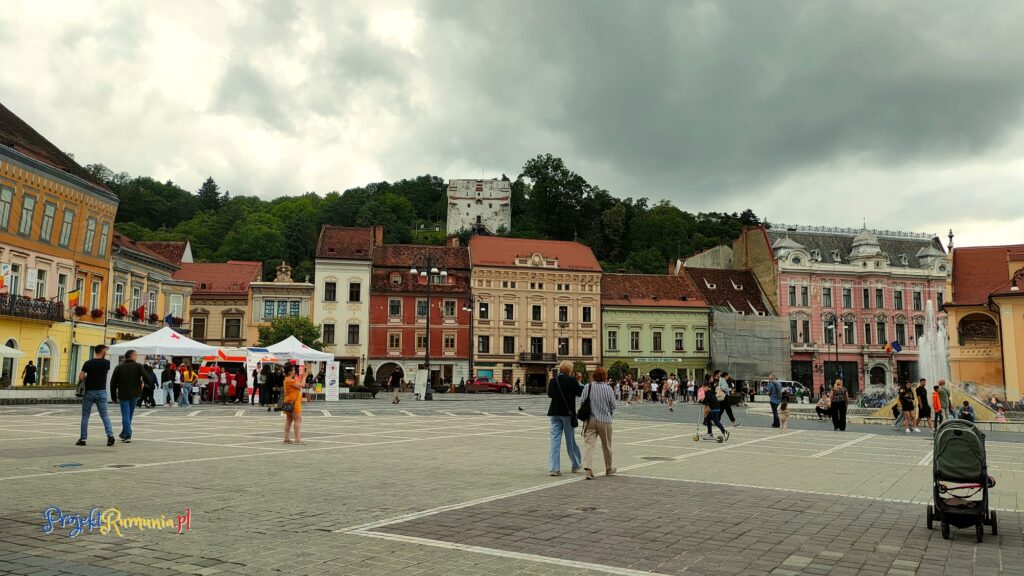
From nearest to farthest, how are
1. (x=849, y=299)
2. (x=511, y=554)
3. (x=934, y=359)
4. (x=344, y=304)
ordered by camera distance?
(x=511, y=554)
(x=934, y=359)
(x=344, y=304)
(x=849, y=299)

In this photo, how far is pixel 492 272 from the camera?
69.2 m

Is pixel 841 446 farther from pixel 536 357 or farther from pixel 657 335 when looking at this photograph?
pixel 657 335

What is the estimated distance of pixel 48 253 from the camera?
38.6m

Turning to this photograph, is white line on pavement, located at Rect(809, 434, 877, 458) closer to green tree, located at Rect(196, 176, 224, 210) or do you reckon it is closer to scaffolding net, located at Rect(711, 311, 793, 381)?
scaffolding net, located at Rect(711, 311, 793, 381)

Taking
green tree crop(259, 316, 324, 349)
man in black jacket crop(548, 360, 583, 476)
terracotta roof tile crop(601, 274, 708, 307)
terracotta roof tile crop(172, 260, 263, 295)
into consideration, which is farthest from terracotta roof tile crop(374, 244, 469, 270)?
man in black jacket crop(548, 360, 583, 476)

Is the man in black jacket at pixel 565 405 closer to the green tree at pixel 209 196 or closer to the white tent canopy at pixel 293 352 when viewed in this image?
the white tent canopy at pixel 293 352

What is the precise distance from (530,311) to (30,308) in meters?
41.8

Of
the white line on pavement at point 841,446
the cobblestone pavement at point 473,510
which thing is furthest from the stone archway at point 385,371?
the cobblestone pavement at point 473,510

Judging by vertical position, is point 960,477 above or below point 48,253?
below

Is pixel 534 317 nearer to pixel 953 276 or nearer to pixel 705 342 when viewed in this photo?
pixel 705 342

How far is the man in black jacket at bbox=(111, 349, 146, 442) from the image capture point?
579 inches

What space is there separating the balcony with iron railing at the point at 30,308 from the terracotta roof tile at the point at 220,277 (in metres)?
27.5

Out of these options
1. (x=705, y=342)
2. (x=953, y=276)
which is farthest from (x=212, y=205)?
(x=953, y=276)

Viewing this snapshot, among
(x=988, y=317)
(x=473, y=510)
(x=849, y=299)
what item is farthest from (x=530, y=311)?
(x=473, y=510)
